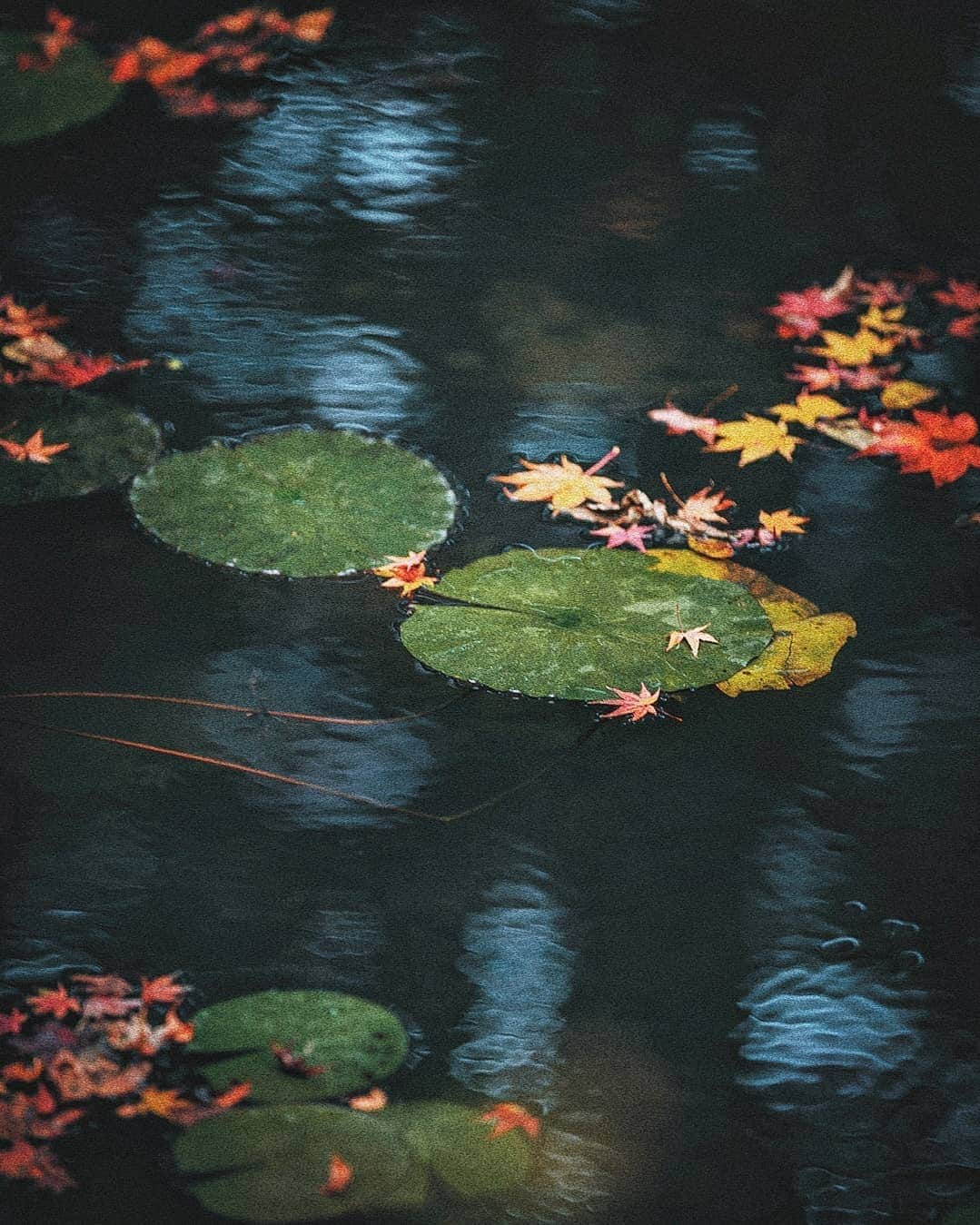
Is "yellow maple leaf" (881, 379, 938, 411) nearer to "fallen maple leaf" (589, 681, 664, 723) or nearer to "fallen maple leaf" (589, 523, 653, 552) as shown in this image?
"fallen maple leaf" (589, 523, 653, 552)

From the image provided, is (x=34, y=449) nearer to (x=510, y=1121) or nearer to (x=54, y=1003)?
(x=54, y=1003)

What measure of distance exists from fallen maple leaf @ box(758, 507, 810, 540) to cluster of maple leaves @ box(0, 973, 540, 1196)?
1575 millimetres

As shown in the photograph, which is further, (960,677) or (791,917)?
(960,677)

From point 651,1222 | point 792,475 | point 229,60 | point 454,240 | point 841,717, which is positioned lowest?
point 651,1222

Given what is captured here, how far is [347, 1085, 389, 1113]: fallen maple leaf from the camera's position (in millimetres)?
2016

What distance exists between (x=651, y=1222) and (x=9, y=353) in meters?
2.68

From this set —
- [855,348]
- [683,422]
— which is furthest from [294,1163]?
[855,348]

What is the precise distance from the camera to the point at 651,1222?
195 cm

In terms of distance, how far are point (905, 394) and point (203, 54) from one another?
3.02 metres

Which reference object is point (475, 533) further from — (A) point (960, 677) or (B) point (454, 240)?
(B) point (454, 240)

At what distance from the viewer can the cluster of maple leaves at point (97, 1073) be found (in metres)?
1.94

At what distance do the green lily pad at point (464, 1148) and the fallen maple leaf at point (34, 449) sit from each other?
1.85 meters

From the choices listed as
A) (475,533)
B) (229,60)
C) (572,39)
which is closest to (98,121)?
(229,60)

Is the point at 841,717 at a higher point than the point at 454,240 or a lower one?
lower
